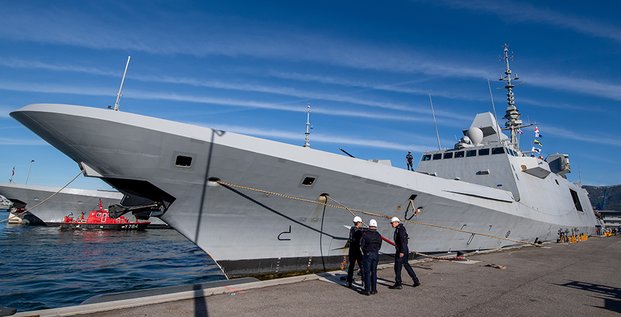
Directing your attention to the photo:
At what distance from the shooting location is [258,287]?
6238 mm

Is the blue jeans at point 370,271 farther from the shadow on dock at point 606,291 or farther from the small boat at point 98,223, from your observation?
the small boat at point 98,223

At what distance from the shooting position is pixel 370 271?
600 centimetres

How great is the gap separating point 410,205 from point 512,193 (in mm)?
7976

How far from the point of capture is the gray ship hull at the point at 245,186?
6.43 m

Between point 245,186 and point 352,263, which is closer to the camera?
point 352,263

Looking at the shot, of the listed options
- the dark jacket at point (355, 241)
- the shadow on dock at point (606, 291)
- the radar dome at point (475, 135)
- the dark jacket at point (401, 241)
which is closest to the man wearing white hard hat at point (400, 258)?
the dark jacket at point (401, 241)

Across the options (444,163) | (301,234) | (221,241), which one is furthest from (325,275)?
(444,163)

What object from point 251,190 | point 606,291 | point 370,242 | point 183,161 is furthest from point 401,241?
point 183,161

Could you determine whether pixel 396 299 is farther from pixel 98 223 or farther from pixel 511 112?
pixel 98 223

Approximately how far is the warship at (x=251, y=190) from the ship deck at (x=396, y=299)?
1.69 metres

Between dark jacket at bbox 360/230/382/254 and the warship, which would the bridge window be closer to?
the warship

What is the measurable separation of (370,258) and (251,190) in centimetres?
319

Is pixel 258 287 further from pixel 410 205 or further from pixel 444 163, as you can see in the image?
pixel 444 163

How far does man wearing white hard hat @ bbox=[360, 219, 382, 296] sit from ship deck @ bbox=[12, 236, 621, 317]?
0.20 metres
